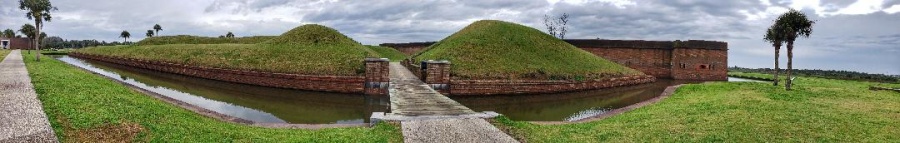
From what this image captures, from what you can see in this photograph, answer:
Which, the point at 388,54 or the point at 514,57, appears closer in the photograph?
the point at 514,57

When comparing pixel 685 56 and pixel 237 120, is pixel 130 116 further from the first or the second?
pixel 685 56

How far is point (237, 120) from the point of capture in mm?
13789

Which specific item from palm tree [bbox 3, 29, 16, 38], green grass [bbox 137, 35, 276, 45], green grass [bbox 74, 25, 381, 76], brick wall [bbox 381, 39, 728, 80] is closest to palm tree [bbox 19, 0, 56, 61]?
green grass [bbox 74, 25, 381, 76]

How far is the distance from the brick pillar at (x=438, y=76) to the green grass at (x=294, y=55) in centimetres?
377

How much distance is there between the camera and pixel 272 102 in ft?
66.2

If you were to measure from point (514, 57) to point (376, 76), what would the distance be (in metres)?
12.4

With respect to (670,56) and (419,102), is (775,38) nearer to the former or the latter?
(419,102)

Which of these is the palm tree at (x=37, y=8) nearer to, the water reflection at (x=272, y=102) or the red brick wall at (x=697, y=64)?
the water reflection at (x=272, y=102)

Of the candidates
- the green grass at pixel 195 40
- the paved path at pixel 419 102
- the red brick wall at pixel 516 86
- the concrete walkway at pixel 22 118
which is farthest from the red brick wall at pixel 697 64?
the concrete walkway at pixel 22 118

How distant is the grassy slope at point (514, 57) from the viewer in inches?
1109

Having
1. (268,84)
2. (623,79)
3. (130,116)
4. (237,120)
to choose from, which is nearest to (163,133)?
(130,116)

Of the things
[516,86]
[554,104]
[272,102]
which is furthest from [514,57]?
[272,102]

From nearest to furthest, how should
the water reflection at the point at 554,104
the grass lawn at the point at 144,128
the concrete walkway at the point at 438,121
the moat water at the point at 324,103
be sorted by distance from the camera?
the grass lawn at the point at 144,128 < the concrete walkway at the point at 438,121 < the moat water at the point at 324,103 < the water reflection at the point at 554,104

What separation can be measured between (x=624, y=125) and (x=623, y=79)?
24621 millimetres
